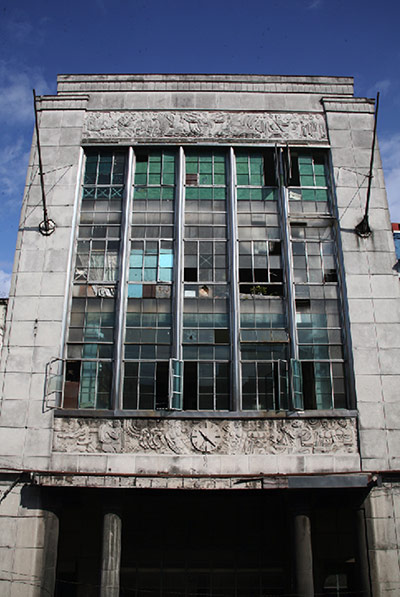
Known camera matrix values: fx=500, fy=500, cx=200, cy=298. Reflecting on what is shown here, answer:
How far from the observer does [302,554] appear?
15289 millimetres

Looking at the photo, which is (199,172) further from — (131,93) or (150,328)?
(150,328)

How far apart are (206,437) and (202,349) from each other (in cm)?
303

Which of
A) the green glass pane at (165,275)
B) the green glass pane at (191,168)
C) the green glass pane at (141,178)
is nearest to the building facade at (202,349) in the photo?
the green glass pane at (191,168)

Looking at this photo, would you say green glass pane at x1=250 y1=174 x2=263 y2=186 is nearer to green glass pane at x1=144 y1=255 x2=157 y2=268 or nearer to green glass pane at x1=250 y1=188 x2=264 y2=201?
green glass pane at x1=250 y1=188 x2=264 y2=201

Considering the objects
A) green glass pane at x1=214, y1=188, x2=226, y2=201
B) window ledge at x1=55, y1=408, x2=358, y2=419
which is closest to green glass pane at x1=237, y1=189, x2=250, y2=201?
green glass pane at x1=214, y1=188, x2=226, y2=201

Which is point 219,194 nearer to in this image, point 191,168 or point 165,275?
point 191,168

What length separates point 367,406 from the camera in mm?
16531

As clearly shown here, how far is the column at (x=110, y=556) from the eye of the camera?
14.9 metres

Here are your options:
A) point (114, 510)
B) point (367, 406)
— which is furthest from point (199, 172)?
point (114, 510)

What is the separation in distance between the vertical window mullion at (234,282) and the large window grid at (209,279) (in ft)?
0.43

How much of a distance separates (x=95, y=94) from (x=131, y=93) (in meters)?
1.52

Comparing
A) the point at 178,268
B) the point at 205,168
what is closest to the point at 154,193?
the point at 205,168

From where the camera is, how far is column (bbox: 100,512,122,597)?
14898 mm

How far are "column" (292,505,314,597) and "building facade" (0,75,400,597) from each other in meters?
0.05
